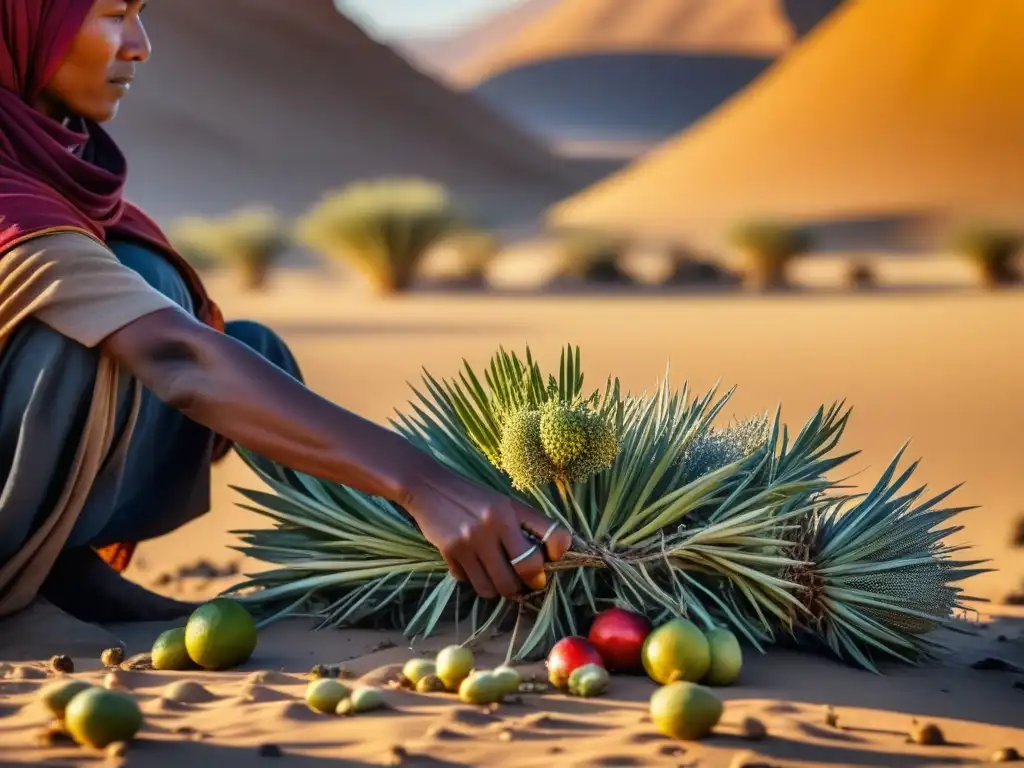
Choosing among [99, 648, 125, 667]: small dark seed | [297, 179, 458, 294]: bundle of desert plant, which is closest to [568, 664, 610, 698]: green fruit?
[99, 648, 125, 667]: small dark seed

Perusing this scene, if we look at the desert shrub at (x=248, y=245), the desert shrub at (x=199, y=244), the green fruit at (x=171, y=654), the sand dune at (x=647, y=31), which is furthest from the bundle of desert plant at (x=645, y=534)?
the sand dune at (x=647, y=31)

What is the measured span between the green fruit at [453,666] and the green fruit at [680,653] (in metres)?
0.38

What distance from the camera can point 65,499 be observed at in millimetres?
3648

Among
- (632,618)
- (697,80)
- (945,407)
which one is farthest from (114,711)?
(697,80)

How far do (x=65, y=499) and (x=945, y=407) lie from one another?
6.93 meters

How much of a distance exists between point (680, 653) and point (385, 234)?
17.8 m

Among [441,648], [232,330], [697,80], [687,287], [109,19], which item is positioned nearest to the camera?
[441,648]

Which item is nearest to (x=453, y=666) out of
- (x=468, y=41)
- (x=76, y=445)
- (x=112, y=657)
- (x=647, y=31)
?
(x=112, y=657)

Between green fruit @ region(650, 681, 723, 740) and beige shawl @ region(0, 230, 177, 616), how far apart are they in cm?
145

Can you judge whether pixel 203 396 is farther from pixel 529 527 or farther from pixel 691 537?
pixel 691 537

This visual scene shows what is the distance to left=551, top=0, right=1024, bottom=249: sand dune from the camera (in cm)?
3300

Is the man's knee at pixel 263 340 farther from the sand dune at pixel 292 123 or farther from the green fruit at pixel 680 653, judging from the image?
the sand dune at pixel 292 123

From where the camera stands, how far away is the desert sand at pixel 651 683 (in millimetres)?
2824

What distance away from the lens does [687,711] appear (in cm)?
281
